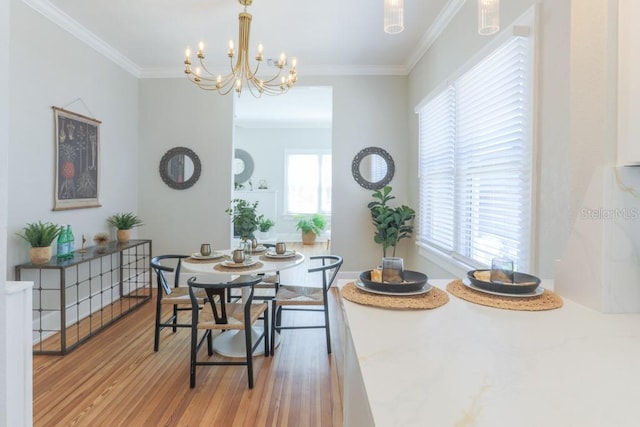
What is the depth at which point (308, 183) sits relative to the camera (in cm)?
899

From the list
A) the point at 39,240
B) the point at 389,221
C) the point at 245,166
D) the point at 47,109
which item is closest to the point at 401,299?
the point at 39,240

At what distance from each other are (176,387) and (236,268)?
0.82 meters

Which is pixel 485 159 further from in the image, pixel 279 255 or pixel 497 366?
pixel 497 366

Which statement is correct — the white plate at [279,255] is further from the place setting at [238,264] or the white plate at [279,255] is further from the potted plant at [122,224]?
the potted plant at [122,224]

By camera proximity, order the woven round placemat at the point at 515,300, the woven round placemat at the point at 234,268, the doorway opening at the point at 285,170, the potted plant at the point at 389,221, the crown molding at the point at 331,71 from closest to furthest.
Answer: the woven round placemat at the point at 515,300, the woven round placemat at the point at 234,268, the potted plant at the point at 389,221, the crown molding at the point at 331,71, the doorway opening at the point at 285,170

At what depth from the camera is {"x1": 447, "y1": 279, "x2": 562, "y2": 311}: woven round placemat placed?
1081mm

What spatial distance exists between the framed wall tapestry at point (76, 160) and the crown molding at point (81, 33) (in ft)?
2.49

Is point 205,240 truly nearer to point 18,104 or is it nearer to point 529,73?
point 18,104

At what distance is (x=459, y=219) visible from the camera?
2.98 m

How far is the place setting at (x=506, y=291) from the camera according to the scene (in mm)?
1103

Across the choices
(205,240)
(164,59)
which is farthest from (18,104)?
(205,240)

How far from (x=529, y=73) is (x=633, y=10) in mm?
1065

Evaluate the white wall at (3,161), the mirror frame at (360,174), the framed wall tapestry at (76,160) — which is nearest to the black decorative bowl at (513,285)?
the white wall at (3,161)

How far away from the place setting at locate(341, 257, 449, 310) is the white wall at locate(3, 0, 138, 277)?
2873 mm
